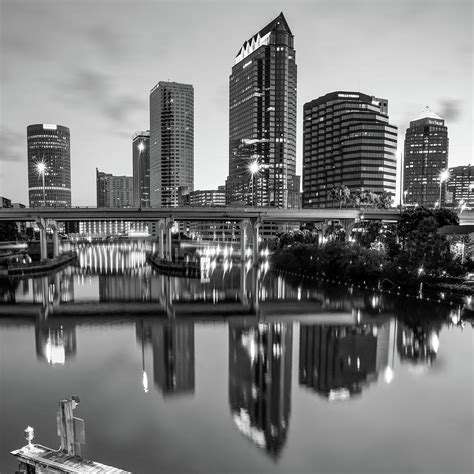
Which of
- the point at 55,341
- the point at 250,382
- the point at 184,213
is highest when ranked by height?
the point at 184,213

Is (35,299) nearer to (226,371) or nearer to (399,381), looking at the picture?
(226,371)

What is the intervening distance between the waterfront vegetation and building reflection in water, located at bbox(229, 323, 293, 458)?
2641 cm

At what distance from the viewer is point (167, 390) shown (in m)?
27.7

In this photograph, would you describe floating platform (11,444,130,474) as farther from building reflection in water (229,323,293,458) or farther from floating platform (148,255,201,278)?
floating platform (148,255,201,278)

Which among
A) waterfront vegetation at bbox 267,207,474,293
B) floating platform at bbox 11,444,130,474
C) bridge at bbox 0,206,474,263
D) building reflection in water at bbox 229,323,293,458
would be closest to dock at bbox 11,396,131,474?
floating platform at bbox 11,444,130,474

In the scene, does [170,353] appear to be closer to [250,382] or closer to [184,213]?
[250,382]

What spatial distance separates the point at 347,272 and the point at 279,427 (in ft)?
165

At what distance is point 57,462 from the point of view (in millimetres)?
15227

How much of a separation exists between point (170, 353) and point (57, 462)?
2049 cm

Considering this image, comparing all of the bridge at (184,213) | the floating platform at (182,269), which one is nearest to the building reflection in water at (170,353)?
the floating platform at (182,269)

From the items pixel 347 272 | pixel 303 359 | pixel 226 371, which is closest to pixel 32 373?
pixel 226 371

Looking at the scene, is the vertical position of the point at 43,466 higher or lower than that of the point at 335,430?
higher

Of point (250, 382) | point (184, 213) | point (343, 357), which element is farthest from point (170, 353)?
point (184, 213)

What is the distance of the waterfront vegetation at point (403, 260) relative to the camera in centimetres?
5819
